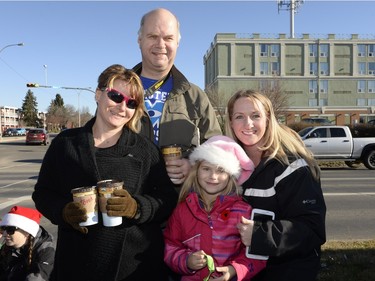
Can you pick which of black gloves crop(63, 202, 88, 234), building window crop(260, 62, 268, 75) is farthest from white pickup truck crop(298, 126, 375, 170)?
building window crop(260, 62, 268, 75)

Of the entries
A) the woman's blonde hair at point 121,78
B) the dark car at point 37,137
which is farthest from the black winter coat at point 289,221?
the dark car at point 37,137

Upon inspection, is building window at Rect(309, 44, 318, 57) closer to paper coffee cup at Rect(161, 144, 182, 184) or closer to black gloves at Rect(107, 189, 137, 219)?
paper coffee cup at Rect(161, 144, 182, 184)

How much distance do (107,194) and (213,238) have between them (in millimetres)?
759

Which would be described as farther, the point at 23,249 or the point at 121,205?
the point at 23,249

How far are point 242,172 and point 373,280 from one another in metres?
2.82

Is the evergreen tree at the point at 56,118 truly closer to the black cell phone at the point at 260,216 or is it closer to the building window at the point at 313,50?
the building window at the point at 313,50

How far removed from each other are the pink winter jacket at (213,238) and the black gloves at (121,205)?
485 mm

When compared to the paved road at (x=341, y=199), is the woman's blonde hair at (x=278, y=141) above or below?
above

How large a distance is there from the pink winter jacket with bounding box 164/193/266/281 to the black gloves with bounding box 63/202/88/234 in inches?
26.3

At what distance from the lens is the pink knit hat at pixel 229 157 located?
2.49m

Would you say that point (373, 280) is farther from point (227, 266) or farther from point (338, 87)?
point (338, 87)

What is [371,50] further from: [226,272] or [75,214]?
[75,214]

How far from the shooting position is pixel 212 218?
2.42m

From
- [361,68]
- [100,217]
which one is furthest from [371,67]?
[100,217]
